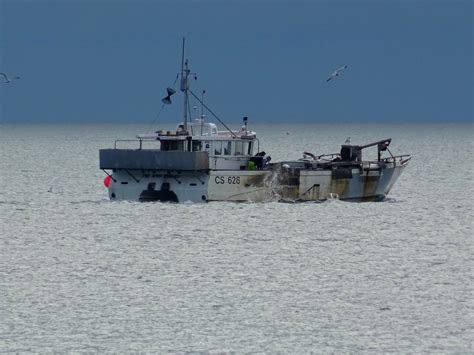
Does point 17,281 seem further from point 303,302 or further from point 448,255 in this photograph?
point 448,255

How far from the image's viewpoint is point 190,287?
33.9 metres

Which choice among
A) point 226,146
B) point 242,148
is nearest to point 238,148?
point 242,148

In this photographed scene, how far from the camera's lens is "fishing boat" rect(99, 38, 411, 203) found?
55.0 meters

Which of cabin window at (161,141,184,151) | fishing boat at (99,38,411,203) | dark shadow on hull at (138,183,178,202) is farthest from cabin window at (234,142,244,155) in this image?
dark shadow on hull at (138,183,178,202)

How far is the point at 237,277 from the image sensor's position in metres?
35.9

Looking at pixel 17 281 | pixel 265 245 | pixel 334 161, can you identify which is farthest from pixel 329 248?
pixel 334 161

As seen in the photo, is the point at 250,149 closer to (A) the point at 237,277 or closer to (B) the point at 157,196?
(B) the point at 157,196

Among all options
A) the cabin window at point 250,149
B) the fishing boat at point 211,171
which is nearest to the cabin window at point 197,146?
the fishing boat at point 211,171

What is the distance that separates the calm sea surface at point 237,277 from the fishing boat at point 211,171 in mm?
782

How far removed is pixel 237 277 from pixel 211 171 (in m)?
19.7

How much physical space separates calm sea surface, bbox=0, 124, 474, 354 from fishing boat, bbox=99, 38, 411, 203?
2.56 ft

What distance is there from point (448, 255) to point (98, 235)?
13.5 m

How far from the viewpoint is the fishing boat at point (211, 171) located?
180 feet

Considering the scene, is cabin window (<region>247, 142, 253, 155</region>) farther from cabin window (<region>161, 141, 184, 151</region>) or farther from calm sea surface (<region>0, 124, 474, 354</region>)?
cabin window (<region>161, 141, 184, 151</region>)
